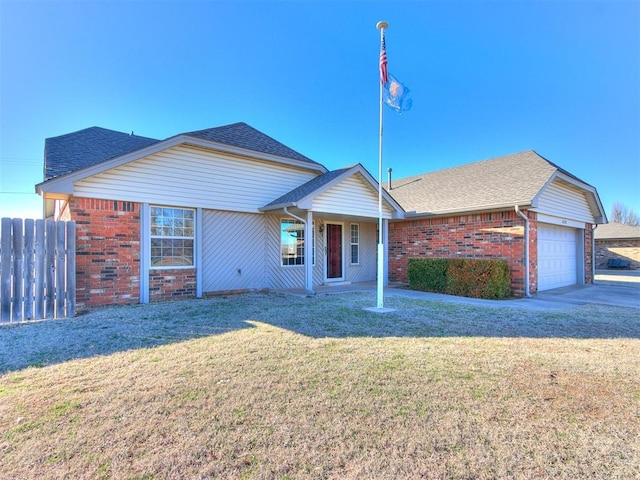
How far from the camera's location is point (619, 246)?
74.9ft

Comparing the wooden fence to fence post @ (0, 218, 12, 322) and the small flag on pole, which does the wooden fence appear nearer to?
fence post @ (0, 218, 12, 322)

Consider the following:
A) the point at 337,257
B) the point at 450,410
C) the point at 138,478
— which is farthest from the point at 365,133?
the point at 138,478

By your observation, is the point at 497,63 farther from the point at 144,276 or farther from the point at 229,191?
the point at 144,276

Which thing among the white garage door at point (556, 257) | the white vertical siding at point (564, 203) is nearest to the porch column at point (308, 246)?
the white vertical siding at point (564, 203)

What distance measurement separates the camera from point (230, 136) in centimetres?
1011

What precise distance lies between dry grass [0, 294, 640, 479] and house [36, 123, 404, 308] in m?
2.69

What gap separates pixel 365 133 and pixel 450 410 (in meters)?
16.1

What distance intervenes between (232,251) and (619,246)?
88.7 feet

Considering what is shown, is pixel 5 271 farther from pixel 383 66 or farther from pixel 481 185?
pixel 481 185

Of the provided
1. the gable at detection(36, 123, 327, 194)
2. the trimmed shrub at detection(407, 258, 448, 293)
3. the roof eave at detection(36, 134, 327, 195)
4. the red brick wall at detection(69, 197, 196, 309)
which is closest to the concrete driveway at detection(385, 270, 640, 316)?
the trimmed shrub at detection(407, 258, 448, 293)

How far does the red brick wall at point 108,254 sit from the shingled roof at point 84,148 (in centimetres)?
118

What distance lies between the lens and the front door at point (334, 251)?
12164 mm

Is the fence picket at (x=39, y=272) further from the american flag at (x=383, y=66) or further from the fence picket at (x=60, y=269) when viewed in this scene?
the american flag at (x=383, y=66)

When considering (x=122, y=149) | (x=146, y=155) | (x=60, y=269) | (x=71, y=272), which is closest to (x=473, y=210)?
(x=146, y=155)
